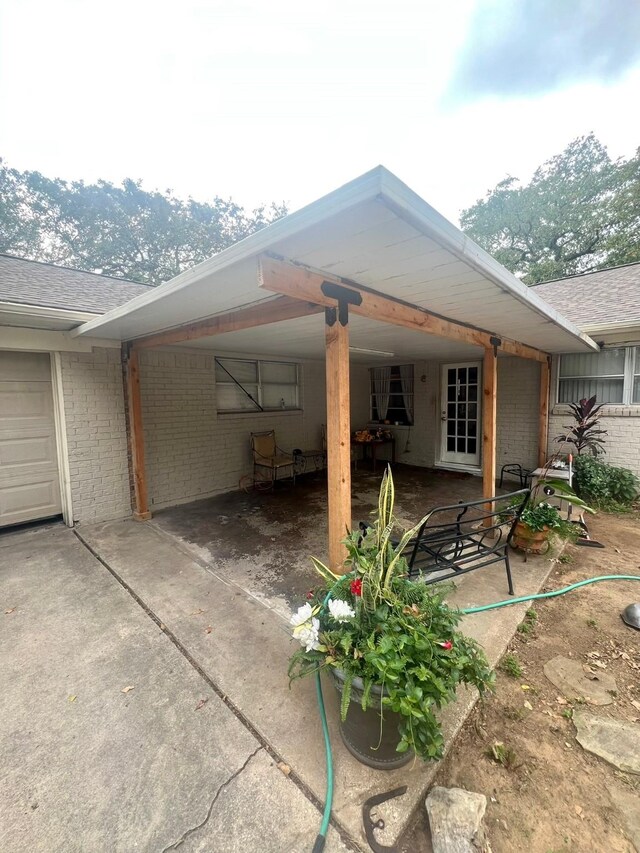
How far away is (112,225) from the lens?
15.3 metres

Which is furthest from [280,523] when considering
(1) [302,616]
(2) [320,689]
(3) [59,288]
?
(3) [59,288]

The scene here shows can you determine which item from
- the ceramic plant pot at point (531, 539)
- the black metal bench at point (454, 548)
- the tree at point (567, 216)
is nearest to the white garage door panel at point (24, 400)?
the black metal bench at point (454, 548)

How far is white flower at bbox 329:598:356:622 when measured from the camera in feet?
4.99

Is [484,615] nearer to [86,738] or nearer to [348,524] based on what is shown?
[348,524]

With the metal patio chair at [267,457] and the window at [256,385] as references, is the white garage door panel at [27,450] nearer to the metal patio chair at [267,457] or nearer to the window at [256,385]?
the window at [256,385]

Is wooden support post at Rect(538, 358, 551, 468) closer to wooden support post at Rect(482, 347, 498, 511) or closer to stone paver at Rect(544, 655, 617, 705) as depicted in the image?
wooden support post at Rect(482, 347, 498, 511)

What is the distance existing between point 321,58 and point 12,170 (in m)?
14.1

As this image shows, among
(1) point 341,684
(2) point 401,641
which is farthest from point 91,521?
(2) point 401,641

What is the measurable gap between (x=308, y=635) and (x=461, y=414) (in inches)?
257

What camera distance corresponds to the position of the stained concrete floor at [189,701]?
4.43ft

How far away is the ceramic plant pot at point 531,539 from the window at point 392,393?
15.3ft

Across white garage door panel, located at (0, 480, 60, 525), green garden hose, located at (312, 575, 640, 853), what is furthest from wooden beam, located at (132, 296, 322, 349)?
white garage door panel, located at (0, 480, 60, 525)

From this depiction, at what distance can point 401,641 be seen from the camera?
4.63ft

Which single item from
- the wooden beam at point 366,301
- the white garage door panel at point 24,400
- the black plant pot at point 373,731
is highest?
the wooden beam at point 366,301
